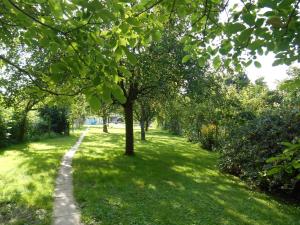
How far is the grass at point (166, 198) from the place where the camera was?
782 centimetres

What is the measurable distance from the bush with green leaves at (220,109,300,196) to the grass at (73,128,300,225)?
23.4 inches

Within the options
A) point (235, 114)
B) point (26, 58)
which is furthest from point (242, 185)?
point (26, 58)

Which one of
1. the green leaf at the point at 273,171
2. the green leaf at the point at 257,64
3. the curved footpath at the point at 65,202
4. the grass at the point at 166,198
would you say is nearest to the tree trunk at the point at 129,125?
the grass at the point at 166,198

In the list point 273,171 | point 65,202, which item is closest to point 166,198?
point 65,202

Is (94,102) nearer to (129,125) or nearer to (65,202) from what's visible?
(65,202)

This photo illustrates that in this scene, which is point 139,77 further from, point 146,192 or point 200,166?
point 146,192

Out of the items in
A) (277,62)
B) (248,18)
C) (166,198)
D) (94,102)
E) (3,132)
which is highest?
(248,18)

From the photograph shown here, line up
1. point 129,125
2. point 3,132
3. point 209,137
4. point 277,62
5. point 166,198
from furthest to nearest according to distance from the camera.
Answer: point 209,137
point 3,132
point 129,125
point 166,198
point 277,62

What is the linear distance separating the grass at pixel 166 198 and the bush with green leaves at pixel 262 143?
595 millimetres

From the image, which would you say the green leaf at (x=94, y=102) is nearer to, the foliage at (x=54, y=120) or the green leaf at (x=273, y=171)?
the green leaf at (x=273, y=171)

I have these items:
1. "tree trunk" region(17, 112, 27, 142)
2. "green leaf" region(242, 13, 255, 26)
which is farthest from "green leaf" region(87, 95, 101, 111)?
"tree trunk" region(17, 112, 27, 142)

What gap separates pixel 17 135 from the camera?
25.9 meters

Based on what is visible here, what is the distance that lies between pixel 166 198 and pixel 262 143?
4.34 meters

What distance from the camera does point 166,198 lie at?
952cm
